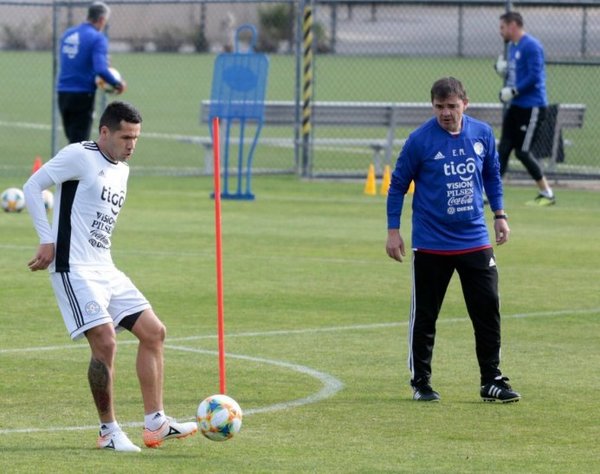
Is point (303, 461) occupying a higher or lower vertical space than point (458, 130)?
lower

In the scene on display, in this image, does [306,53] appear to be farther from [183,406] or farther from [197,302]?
[183,406]

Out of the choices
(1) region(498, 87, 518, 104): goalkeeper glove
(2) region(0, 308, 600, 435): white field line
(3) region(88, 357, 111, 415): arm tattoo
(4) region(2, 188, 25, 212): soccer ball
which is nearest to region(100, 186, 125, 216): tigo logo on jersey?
(3) region(88, 357, 111, 415): arm tattoo

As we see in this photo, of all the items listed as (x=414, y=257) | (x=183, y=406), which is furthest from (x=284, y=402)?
(x=414, y=257)

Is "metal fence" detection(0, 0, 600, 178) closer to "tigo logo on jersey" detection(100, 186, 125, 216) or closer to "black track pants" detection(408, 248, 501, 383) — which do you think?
"black track pants" detection(408, 248, 501, 383)

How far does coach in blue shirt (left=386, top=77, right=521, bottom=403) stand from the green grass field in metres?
0.35

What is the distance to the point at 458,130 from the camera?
9.16 metres

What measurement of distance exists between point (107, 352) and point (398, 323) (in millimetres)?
4433

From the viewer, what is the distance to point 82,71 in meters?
20.2

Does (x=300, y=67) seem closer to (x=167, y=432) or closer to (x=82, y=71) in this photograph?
(x=82, y=71)

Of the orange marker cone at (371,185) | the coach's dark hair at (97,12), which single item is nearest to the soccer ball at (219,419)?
the coach's dark hair at (97,12)

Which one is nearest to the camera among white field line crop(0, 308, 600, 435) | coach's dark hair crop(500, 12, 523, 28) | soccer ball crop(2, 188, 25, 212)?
white field line crop(0, 308, 600, 435)

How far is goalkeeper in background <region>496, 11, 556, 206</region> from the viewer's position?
63.9 feet

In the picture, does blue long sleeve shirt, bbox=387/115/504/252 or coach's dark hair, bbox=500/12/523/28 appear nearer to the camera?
blue long sleeve shirt, bbox=387/115/504/252

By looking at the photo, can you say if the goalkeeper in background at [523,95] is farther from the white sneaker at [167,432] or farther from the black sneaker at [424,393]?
the white sneaker at [167,432]
